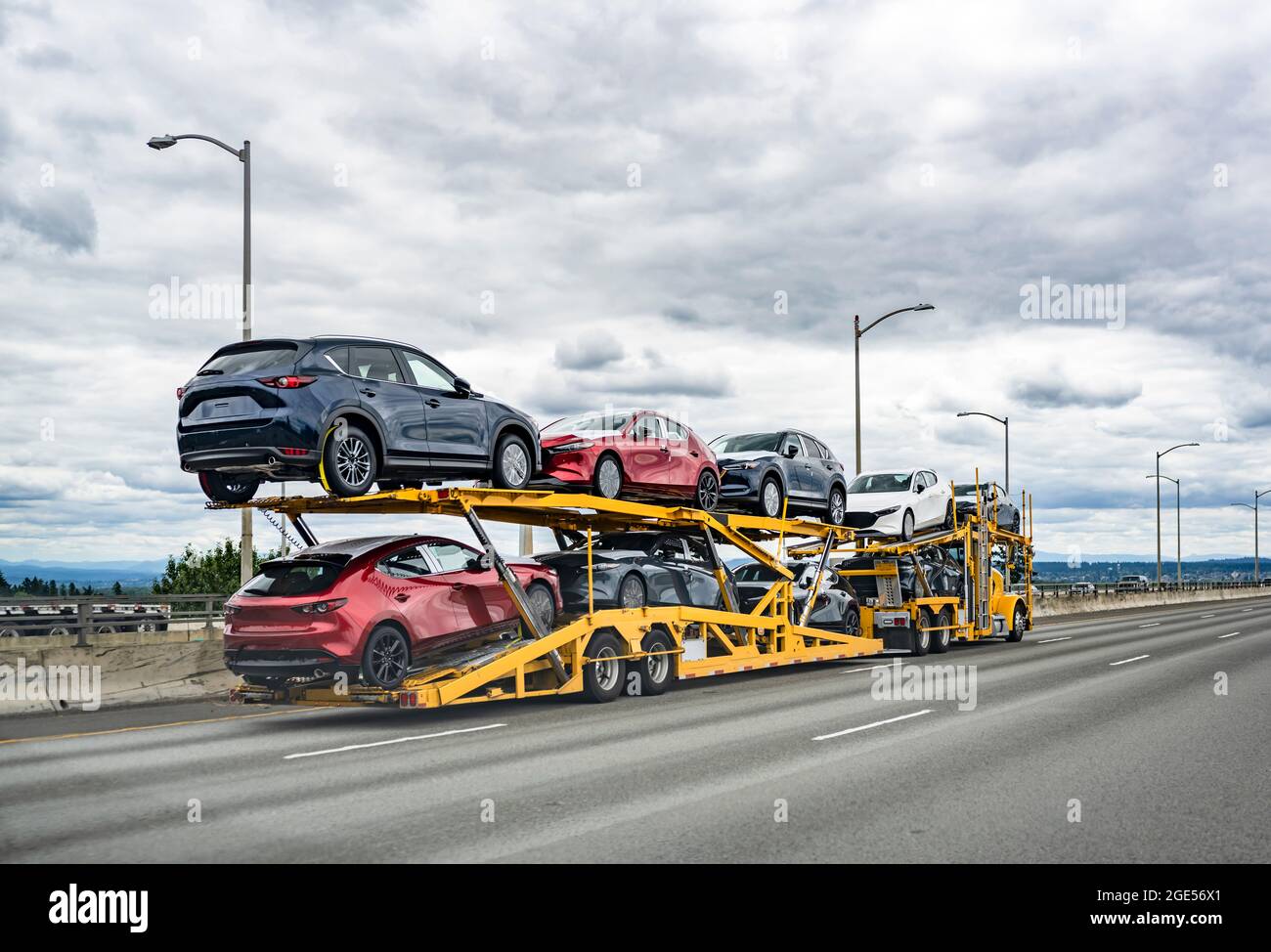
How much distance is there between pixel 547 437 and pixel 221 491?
13.1ft

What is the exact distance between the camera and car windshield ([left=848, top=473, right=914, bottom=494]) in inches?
912

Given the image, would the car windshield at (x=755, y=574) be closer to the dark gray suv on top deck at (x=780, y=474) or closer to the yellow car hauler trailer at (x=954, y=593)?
the dark gray suv on top deck at (x=780, y=474)

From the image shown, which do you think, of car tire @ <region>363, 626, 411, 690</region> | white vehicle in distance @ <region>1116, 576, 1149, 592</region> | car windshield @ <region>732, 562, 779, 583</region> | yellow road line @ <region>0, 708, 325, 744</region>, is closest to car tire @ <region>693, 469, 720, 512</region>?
car windshield @ <region>732, 562, 779, 583</region>

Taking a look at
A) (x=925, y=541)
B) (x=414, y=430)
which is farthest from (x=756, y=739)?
(x=925, y=541)

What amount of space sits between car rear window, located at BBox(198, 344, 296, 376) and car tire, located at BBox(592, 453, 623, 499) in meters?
4.42

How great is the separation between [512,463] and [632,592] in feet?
9.03

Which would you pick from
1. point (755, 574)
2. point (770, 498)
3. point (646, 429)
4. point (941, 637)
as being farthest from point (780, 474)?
point (941, 637)

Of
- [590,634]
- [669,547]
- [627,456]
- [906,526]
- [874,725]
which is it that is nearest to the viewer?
[874,725]

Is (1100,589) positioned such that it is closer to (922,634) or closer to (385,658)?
(922,634)

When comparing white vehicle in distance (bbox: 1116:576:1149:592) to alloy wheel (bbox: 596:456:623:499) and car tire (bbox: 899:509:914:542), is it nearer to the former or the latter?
car tire (bbox: 899:509:914:542)

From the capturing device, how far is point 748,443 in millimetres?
19359

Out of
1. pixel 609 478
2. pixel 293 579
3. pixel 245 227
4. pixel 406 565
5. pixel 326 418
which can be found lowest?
pixel 293 579

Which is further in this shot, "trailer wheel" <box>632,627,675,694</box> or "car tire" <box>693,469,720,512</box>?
"car tire" <box>693,469,720,512</box>
